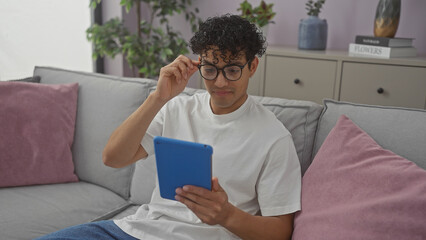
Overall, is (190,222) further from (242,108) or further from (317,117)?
(317,117)

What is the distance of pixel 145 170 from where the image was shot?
1657mm

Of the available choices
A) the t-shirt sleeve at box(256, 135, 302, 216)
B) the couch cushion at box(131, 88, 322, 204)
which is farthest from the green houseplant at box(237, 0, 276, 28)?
the t-shirt sleeve at box(256, 135, 302, 216)

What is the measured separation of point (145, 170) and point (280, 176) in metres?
0.64

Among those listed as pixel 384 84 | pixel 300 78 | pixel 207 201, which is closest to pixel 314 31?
pixel 300 78

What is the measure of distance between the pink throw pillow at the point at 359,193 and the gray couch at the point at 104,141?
4.1 inches

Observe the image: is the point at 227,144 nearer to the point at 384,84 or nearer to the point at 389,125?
the point at 389,125

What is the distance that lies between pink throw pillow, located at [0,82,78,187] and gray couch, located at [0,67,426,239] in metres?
0.05

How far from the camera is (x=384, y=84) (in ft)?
7.42

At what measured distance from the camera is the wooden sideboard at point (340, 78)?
7.21ft

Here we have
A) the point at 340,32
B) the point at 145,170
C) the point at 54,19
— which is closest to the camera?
the point at 145,170

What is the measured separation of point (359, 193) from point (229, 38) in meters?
0.56

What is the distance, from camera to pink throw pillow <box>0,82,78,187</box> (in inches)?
67.4

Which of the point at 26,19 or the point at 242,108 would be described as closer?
the point at 242,108

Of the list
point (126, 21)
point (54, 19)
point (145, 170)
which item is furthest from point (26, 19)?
point (145, 170)
